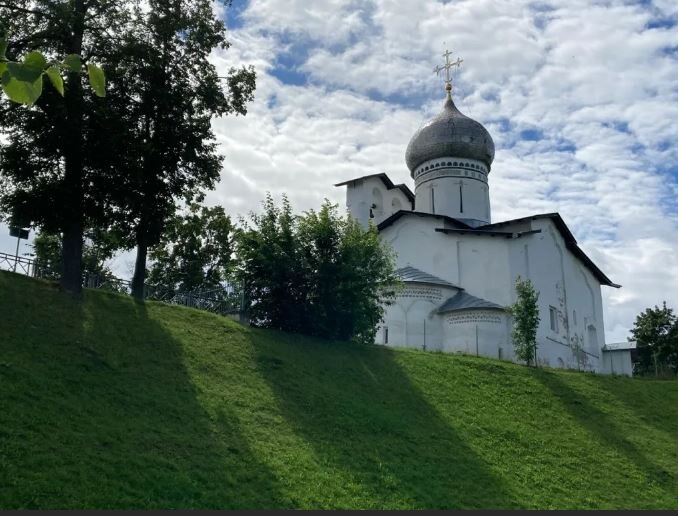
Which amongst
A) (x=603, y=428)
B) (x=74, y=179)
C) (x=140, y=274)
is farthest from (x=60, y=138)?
(x=603, y=428)

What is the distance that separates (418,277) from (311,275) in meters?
8.17

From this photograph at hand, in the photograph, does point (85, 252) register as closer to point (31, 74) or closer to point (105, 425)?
point (105, 425)

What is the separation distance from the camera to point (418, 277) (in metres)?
28.5

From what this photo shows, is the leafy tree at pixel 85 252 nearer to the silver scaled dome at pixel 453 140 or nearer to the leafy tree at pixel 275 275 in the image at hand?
the leafy tree at pixel 275 275

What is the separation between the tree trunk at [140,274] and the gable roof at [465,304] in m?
12.5

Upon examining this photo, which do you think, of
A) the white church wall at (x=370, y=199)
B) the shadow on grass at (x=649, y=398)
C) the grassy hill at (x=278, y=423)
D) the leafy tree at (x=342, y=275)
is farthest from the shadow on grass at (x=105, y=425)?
the white church wall at (x=370, y=199)

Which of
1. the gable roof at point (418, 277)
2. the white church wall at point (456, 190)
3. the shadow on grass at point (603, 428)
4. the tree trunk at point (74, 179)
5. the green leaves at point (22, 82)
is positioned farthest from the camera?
the white church wall at point (456, 190)

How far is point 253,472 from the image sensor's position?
10.9 m

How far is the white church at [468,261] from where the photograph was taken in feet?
90.8

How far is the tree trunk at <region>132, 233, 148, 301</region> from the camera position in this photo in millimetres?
19453

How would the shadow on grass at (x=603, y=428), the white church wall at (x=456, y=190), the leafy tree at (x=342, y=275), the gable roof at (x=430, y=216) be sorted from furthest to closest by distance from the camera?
the white church wall at (x=456, y=190) < the gable roof at (x=430, y=216) < the leafy tree at (x=342, y=275) < the shadow on grass at (x=603, y=428)

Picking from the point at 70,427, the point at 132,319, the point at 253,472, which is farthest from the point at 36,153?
the point at 253,472

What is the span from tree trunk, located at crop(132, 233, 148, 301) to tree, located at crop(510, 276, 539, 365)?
39.1 ft

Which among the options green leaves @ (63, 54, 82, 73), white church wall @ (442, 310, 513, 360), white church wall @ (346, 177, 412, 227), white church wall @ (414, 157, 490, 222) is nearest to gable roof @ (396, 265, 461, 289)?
white church wall @ (442, 310, 513, 360)
